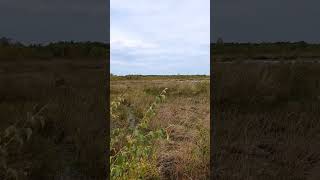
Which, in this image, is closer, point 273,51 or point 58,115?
point 58,115

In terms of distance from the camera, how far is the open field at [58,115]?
14.5 ft

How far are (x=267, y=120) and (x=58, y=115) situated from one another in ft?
8.54

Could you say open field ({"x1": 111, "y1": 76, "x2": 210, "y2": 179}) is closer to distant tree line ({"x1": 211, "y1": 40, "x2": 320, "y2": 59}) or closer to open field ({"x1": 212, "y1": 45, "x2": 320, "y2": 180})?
open field ({"x1": 212, "y1": 45, "x2": 320, "y2": 180})

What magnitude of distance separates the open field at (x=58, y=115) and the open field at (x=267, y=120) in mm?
1256

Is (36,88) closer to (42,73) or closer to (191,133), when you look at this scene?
(42,73)

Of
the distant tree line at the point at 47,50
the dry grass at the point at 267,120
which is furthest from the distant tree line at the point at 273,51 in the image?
the distant tree line at the point at 47,50

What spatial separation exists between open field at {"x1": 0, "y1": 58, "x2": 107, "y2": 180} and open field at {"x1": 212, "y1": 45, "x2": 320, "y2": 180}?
49.4 inches

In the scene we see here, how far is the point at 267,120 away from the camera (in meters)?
6.20

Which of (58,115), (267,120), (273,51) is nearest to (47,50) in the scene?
(58,115)

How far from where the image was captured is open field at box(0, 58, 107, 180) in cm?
441

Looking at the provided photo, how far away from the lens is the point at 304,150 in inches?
205

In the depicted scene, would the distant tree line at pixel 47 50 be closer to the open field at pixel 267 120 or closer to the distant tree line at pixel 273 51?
the open field at pixel 267 120

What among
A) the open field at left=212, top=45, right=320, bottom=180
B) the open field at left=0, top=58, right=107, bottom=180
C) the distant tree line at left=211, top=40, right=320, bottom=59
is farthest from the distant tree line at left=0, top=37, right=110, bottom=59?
the distant tree line at left=211, top=40, right=320, bottom=59

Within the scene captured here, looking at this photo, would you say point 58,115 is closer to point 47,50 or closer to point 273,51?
point 47,50
